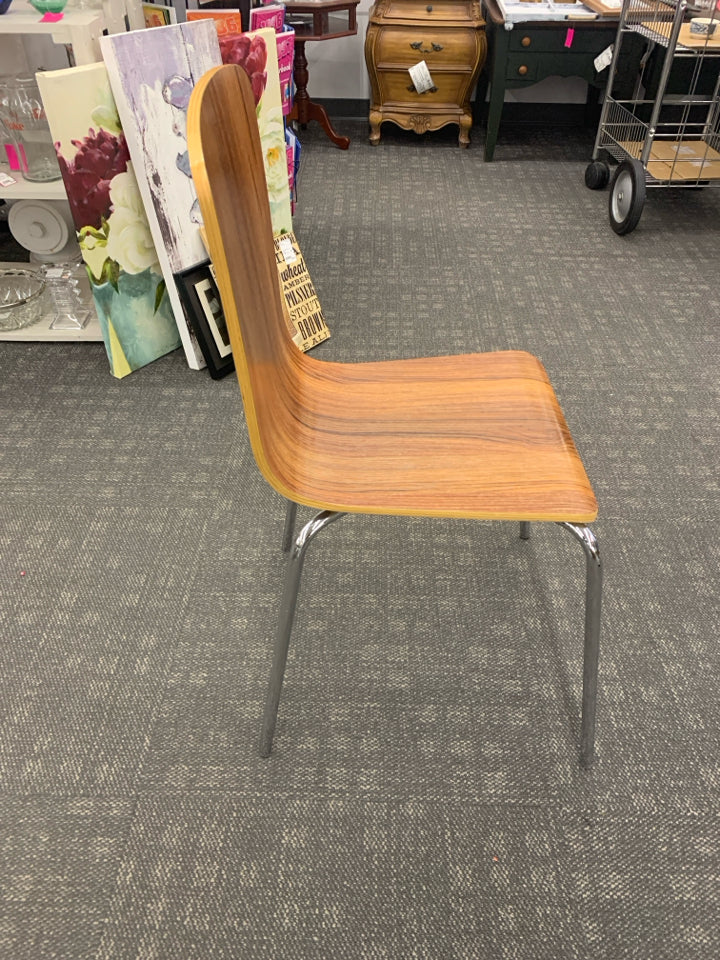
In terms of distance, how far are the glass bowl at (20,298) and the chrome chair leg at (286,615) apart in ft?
4.71

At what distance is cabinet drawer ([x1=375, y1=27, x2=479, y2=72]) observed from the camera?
10.00 feet

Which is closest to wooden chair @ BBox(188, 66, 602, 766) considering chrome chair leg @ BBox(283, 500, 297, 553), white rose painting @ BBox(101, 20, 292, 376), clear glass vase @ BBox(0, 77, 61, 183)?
chrome chair leg @ BBox(283, 500, 297, 553)

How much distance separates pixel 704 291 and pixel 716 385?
1.84 ft

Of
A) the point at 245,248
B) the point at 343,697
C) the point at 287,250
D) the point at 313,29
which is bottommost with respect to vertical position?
the point at 343,697

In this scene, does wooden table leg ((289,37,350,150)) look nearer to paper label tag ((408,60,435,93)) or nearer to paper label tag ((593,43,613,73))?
paper label tag ((408,60,435,93))

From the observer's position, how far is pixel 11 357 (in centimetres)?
193

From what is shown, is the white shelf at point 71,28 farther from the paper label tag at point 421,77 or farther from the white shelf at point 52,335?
the paper label tag at point 421,77

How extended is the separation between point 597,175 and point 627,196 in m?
0.42

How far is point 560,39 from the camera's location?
286cm

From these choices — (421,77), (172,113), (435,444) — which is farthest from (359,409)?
(421,77)

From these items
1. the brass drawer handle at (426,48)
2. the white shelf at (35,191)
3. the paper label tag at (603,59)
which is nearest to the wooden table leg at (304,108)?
the brass drawer handle at (426,48)

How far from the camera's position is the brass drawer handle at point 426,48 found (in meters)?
3.06

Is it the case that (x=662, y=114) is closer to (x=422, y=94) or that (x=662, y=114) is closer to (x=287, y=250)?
(x=422, y=94)

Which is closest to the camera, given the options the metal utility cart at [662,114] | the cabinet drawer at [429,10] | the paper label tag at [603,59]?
the metal utility cart at [662,114]
